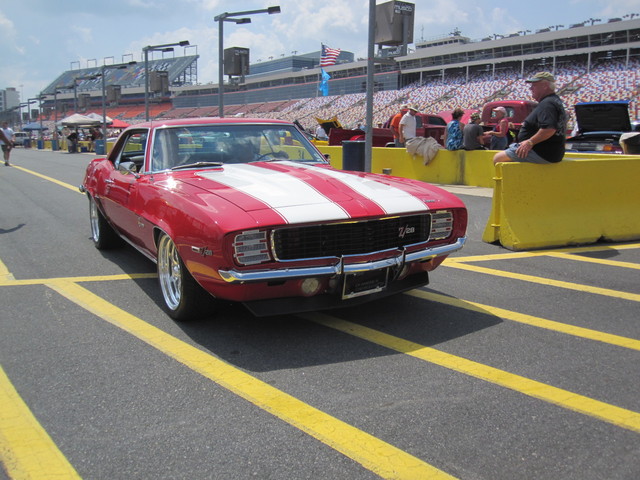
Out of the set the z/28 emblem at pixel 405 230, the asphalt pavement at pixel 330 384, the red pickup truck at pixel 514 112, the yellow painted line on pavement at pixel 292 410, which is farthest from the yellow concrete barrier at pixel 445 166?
the yellow painted line on pavement at pixel 292 410

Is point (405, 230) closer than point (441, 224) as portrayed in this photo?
Yes

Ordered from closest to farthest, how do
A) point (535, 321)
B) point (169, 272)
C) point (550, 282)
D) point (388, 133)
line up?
point (535, 321) < point (169, 272) < point (550, 282) < point (388, 133)

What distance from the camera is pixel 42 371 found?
3.08 meters

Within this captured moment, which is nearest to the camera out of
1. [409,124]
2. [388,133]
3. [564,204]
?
[564,204]

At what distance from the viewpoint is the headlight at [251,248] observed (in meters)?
3.19

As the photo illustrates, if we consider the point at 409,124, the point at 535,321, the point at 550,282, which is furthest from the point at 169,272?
the point at 409,124

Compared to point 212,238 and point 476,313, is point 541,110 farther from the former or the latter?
point 212,238

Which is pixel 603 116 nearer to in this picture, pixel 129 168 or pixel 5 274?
pixel 129 168

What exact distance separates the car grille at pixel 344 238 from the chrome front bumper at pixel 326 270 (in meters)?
0.08

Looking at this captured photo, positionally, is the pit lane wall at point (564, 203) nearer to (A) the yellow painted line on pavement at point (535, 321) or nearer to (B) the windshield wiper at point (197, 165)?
(A) the yellow painted line on pavement at point (535, 321)

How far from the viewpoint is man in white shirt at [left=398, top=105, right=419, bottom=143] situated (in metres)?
13.2

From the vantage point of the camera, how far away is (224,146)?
4.79 metres

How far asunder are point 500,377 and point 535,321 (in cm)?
105

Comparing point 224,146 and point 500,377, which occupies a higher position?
point 224,146
